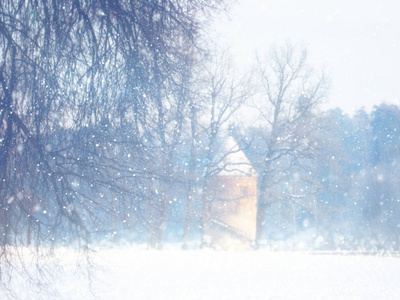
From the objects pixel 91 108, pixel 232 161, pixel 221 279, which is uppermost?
pixel 232 161

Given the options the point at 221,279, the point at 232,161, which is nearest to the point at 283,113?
the point at 232,161

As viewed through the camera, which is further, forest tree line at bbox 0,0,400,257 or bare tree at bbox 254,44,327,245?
bare tree at bbox 254,44,327,245

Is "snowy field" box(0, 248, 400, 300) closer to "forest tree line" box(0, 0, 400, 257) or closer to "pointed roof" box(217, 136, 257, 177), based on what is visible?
"forest tree line" box(0, 0, 400, 257)

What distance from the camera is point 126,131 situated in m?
5.38

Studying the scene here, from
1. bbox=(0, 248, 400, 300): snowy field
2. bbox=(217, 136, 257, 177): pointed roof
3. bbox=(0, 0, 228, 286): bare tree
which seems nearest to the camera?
bbox=(0, 0, 228, 286): bare tree

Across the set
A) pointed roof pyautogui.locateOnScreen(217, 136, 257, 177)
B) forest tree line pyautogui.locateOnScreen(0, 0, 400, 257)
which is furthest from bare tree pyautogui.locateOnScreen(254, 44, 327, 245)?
forest tree line pyautogui.locateOnScreen(0, 0, 400, 257)

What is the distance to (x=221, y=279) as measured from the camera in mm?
11484

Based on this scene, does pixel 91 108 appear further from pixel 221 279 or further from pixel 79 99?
pixel 221 279

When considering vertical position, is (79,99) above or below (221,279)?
above

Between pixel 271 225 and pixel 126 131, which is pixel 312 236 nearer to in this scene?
pixel 271 225

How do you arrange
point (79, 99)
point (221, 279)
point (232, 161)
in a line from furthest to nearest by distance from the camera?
point (232, 161) → point (221, 279) → point (79, 99)

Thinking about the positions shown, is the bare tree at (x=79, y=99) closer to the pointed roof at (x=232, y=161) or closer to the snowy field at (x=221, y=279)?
the snowy field at (x=221, y=279)

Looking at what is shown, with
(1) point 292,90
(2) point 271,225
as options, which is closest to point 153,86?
(1) point 292,90

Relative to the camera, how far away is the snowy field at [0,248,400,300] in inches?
370
